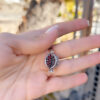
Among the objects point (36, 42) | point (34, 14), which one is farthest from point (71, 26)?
point (34, 14)

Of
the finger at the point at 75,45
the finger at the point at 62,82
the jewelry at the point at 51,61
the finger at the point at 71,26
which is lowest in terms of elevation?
the finger at the point at 62,82

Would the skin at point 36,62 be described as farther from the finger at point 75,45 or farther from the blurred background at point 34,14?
the blurred background at point 34,14

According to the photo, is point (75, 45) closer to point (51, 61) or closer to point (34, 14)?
point (51, 61)

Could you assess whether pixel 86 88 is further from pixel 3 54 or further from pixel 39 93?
pixel 3 54

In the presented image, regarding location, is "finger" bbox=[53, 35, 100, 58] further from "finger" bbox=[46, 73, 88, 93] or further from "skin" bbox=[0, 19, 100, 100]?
"finger" bbox=[46, 73, 88, 93]

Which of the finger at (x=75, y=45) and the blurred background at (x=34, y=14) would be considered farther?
the blurred background at (x=34, y=14)

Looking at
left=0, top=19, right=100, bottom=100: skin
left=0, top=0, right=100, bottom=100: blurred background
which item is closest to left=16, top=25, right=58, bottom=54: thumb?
left=0, top=19, right=100, bottom=100: skin

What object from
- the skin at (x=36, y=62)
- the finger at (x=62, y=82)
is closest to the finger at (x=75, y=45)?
the skin at (x=36, y=62)

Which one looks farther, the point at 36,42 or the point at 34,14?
the point at 34,14
